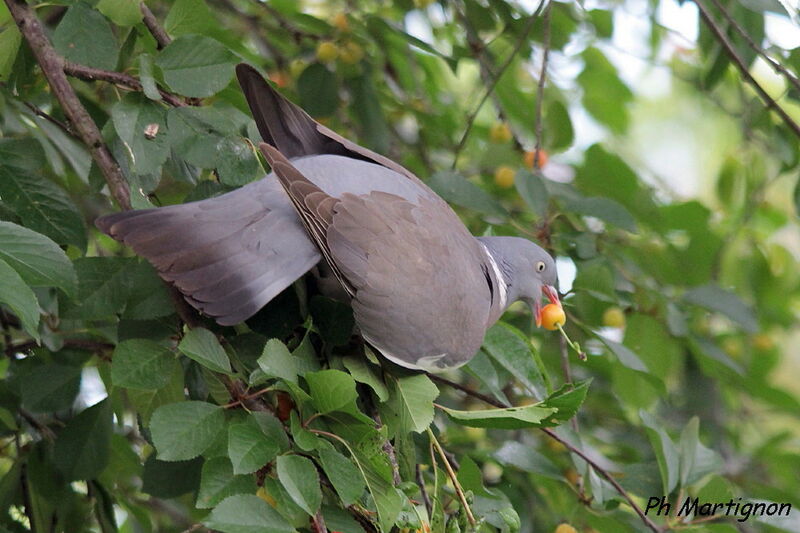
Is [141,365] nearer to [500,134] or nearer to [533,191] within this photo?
[533,191]

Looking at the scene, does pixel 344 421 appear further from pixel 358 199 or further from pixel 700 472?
pixel 700 472

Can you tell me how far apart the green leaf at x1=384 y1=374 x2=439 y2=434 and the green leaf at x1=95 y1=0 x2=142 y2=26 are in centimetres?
95

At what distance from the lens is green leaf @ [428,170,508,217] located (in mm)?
2561

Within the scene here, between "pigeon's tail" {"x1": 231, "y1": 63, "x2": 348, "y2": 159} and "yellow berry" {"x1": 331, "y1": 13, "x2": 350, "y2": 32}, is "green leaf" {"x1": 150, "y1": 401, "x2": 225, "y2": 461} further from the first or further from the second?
"yellow berry" {"x1": 331, "y1": 13, "x2": 350, "y2": 32}

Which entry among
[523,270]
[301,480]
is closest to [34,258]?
[301,480]

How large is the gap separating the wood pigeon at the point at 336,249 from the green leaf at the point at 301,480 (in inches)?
11.8

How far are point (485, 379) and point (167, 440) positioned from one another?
83cm

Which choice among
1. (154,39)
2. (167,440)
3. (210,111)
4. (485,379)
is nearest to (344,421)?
(167,440)

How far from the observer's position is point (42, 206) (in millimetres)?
2008

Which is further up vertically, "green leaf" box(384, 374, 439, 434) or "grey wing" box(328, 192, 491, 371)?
"grey wing" box(328, 192, 491, 371)

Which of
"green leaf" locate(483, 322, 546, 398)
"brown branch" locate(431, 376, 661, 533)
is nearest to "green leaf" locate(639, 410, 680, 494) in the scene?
"brown branch" locate(431, 376, 661, 533)

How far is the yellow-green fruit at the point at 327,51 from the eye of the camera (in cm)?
291

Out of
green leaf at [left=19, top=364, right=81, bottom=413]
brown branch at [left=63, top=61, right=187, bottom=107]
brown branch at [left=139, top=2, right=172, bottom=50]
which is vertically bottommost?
green leaf at [left=19, top=364, right=81, bottom=413]

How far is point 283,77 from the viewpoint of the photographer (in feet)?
10.9
